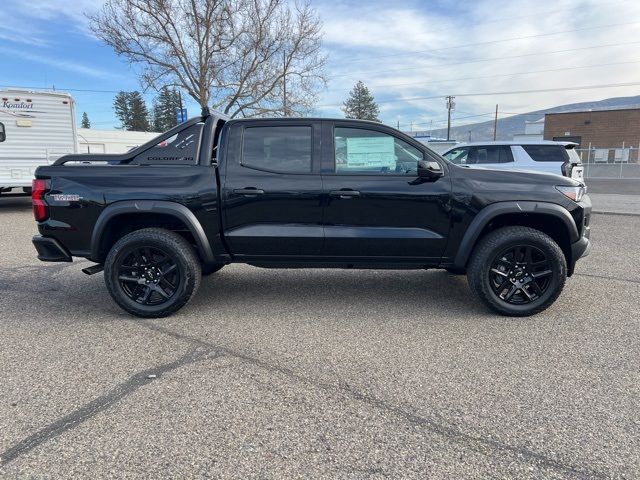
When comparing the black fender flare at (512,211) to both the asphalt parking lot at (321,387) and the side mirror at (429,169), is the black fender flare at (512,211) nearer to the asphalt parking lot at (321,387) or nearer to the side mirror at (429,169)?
the side mirror at (429,169)

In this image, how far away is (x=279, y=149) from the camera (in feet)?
14.0

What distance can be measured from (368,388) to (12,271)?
17.6ft

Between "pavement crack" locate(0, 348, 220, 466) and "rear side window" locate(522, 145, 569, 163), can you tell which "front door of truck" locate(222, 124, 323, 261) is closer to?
"pavement crack" locate(0, 348, 220, 466)

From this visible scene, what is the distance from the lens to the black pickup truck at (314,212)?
412 cm

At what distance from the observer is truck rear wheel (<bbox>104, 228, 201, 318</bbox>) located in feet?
13.6

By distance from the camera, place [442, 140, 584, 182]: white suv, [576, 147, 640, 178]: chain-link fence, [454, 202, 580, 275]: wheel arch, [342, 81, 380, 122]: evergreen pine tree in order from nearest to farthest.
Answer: [454, 202, 580, 275]: wheel arch
[442, 140, 584, 182]: white suv
[576, 147, 640, 178]: chain-link fence
[342, 81, 380, 122]: evergreen pine tree

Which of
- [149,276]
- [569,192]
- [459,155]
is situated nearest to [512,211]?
[569,192]

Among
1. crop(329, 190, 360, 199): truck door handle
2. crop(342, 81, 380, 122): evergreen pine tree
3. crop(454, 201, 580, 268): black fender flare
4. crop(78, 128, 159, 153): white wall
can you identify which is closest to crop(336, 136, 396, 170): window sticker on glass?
crop(329, 190, 360, 199): truck door handle

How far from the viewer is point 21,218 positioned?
11.0 m

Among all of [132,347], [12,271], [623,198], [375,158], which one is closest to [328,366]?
[132,347]

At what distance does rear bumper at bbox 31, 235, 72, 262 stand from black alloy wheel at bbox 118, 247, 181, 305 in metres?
0.60

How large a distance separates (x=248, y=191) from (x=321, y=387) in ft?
6.42

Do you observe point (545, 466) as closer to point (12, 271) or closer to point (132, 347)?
point (132, 347)

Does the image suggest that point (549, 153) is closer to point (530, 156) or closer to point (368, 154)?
point (530, 156)
